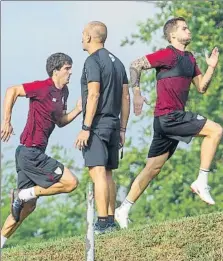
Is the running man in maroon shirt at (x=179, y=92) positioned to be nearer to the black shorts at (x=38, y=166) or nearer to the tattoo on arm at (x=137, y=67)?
the tattoo on arm at (x=137, y=67)

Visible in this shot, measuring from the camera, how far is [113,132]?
1127 centimetres

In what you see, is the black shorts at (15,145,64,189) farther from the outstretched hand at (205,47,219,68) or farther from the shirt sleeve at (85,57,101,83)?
the outstretched hand at (205,47,219,68)

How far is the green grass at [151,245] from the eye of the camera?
995 cm

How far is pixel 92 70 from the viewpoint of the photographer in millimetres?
11047

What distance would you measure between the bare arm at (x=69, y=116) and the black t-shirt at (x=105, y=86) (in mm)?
263

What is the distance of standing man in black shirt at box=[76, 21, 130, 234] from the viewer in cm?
1104

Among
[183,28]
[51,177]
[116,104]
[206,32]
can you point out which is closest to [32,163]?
[51,177]

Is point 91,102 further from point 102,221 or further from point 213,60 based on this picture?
point 213,60

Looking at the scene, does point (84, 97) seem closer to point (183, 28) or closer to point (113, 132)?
point (113, 132)

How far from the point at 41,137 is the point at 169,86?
1.38 meters

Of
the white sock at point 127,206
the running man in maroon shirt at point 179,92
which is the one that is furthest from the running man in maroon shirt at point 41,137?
the white sock at point 127,206

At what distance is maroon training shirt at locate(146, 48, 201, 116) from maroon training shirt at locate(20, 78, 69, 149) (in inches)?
40.3

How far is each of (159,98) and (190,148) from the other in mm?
19502

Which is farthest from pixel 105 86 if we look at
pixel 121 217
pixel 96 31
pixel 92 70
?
pixel 121 217
